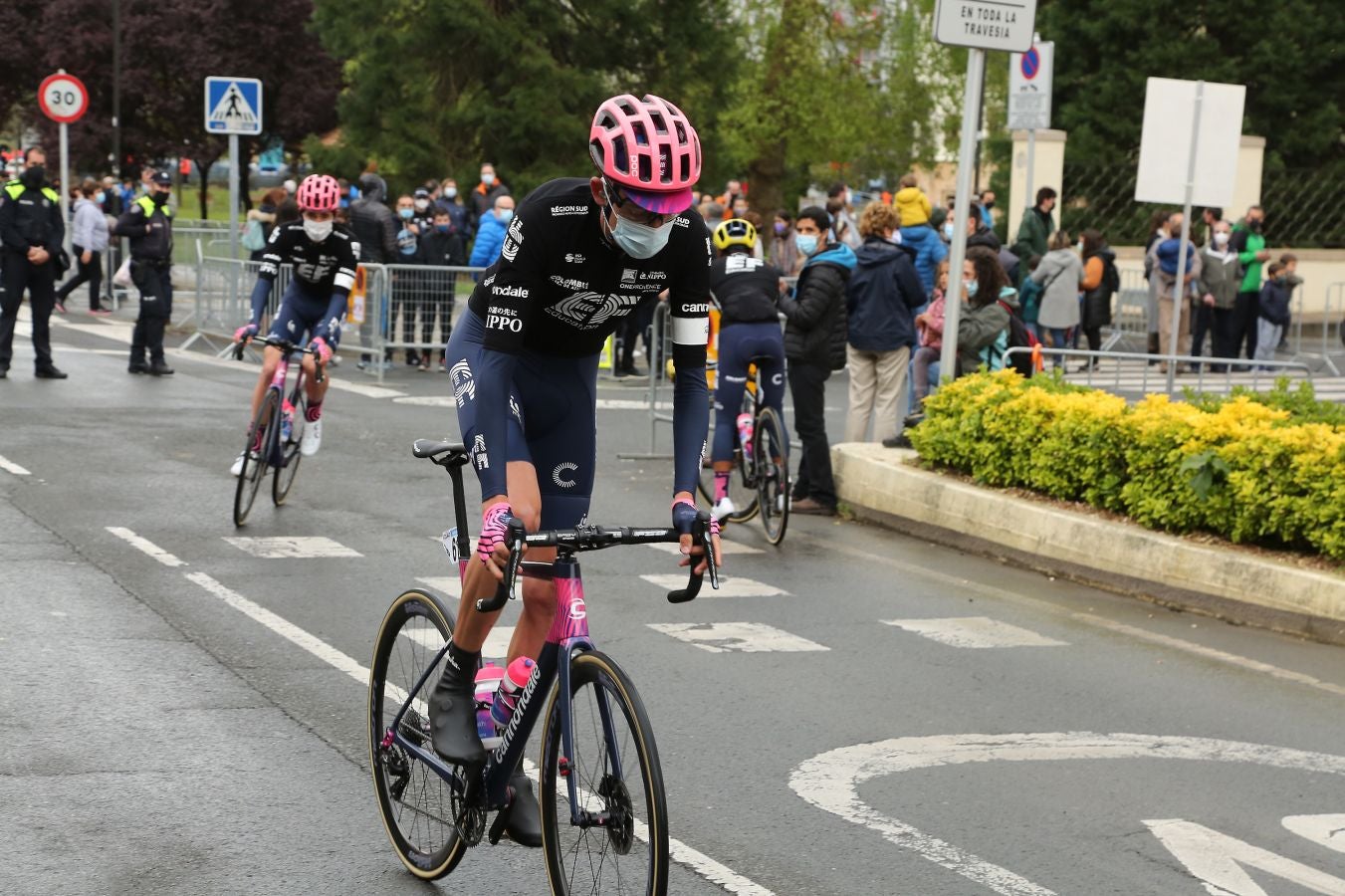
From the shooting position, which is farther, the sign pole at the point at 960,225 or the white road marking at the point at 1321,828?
the sign pole at the point at 960,225

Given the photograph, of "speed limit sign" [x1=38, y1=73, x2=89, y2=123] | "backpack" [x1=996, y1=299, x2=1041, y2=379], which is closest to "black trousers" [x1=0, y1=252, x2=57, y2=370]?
"backpack" [x1=996, y1=299, x2=1041, y2=379]

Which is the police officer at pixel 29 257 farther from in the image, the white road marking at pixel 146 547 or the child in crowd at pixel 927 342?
the child in crowd at pixel 927 342

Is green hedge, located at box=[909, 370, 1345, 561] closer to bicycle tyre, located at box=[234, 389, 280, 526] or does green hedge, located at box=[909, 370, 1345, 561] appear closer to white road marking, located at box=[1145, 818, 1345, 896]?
white road marking, located at box=[1145, 818, 1345, 896]

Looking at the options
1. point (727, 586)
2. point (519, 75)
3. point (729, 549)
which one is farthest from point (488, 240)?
point (519, 75)

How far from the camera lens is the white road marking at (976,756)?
6469mm

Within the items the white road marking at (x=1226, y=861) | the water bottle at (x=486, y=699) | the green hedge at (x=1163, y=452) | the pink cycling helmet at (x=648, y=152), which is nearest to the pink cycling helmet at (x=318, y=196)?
the green hedge at (x=1163, y=452)

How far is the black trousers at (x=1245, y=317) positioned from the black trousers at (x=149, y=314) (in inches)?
532

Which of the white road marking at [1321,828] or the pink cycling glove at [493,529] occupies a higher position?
the pink cycling glove at [493,529]

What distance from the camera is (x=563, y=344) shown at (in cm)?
530

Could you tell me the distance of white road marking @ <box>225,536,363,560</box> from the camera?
35.0 feet

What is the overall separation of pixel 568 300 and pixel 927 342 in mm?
10462

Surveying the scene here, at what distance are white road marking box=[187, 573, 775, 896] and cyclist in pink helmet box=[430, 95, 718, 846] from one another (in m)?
0.72

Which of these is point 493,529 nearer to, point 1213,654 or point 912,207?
point 1213,654

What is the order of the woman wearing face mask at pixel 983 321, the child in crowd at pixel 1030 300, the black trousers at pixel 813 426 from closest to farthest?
the black trousers at pixel 813 426, the woman wearing face mask at pixel 983 321, the child in crowd at pixel 1030 300
